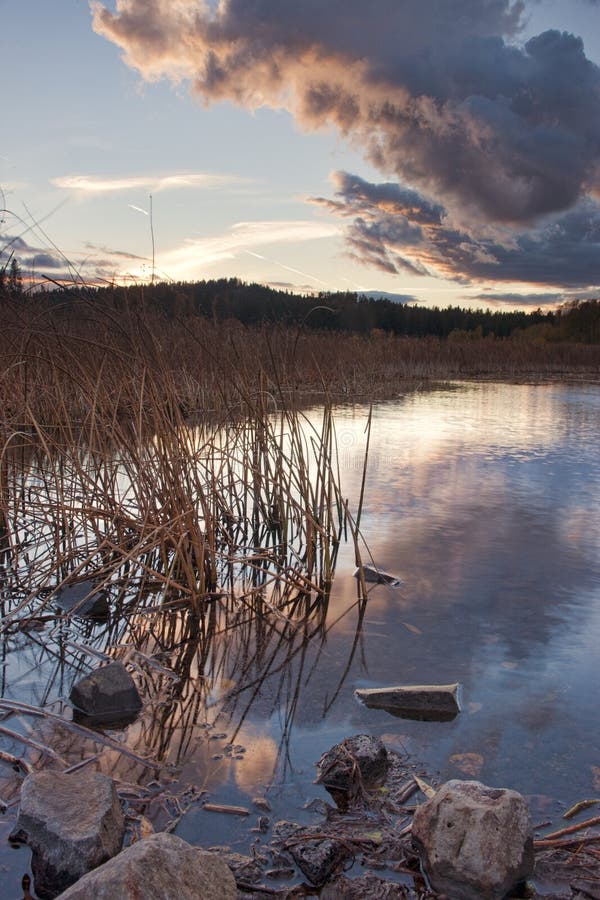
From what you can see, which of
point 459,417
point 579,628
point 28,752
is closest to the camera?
point 28,752

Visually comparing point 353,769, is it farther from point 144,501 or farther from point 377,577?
point 377,577

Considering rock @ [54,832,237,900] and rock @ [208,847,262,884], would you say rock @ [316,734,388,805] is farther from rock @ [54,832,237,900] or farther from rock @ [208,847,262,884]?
rock @ [54,832,237,900]

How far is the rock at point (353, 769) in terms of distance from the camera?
1.88 metres

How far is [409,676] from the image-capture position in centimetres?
265

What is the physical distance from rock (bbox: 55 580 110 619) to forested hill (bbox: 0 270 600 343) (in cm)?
136

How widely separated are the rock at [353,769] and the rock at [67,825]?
58 centimetres

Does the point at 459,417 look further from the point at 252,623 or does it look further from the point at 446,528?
the point at 252,623

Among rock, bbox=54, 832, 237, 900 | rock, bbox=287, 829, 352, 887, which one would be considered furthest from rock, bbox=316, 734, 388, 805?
rock, bbox=54, 832, 237, 900

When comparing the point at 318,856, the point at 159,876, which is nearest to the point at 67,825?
the point at 159,876

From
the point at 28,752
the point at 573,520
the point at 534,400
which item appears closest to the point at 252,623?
the point at 28,752

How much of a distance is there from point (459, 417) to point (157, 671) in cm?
953

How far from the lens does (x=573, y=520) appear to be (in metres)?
5.14

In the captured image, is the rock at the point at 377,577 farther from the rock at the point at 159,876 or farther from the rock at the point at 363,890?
the rock at the point at 159,876

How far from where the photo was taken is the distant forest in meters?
3.68
